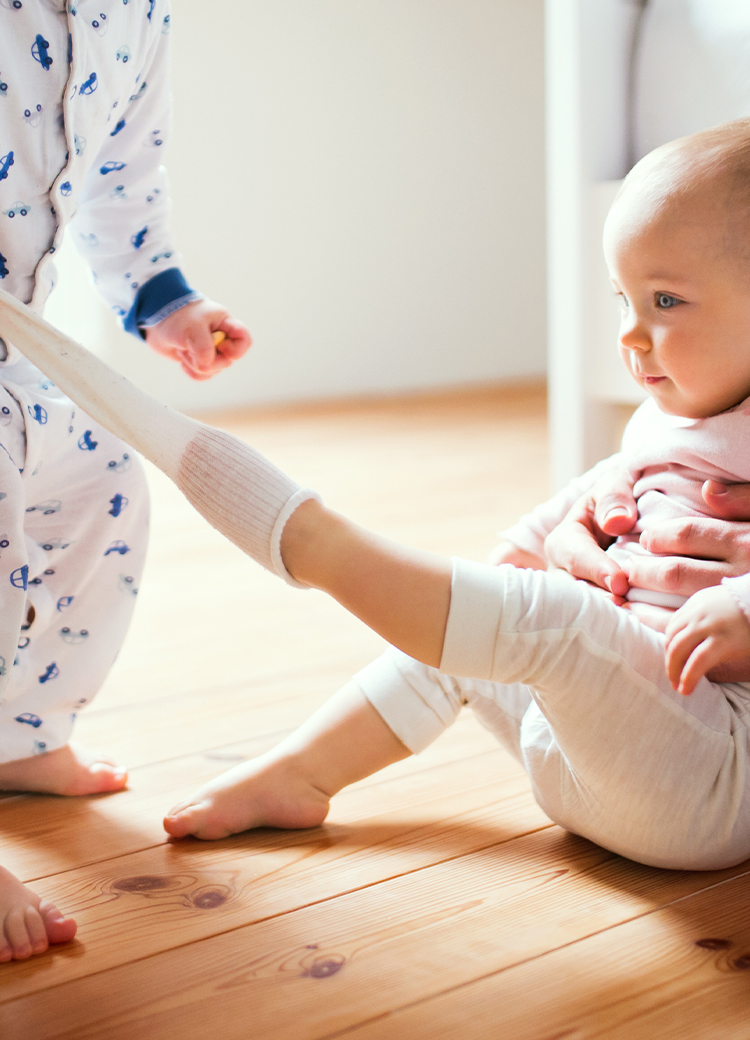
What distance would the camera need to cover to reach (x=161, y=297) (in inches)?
36.6

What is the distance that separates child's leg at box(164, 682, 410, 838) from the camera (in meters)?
0.78

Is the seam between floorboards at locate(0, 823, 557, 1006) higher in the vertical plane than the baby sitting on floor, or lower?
lower

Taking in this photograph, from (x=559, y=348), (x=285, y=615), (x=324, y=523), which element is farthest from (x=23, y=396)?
(x=559, y=348)

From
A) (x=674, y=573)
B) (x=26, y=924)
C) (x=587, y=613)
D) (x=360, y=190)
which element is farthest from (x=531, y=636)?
(x=360, y=190)

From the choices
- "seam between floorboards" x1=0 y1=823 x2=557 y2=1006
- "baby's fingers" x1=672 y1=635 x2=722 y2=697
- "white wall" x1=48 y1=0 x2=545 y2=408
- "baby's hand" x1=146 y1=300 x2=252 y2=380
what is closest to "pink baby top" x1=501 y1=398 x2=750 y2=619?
"baby's fingers" x1=672 y1=635 x2=722 y2=697

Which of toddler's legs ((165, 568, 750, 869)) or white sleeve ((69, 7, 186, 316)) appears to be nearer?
toddler's legs ((165, 568, 750, 869))

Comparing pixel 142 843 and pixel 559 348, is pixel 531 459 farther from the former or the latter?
A: pixel 142 843

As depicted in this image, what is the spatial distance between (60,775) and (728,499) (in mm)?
555

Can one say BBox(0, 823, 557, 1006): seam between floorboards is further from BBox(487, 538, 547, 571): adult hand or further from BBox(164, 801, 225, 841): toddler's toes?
BBox(487, 538, 547, 571): adult hand

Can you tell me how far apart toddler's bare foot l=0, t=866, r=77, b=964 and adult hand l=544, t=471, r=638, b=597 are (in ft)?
1.37

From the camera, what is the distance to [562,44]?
4.16 feet

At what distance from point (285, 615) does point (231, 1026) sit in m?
0.77

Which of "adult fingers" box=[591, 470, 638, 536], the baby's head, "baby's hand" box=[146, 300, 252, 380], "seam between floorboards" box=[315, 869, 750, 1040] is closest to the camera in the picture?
"seam between floorboards" box=[315, 869, 750, 1040]

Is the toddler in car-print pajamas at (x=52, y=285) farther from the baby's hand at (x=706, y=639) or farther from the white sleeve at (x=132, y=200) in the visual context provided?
the baby's hand at (x=706, y=639)
